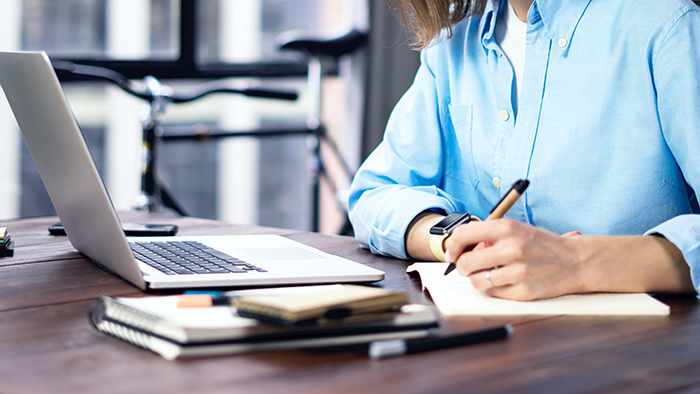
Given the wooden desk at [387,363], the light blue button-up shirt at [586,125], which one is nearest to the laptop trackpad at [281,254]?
the light blue button-up shirt at [586,125]

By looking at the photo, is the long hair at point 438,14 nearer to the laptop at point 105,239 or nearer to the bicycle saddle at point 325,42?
the laptop at point 105,239

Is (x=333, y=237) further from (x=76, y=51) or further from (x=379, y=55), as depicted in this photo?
(x=76, y=51)

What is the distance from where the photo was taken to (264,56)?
3.33 m

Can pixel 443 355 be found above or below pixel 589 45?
below

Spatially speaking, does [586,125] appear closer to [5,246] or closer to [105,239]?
[105,239]

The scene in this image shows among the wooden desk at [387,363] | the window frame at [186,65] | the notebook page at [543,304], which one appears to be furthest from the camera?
the window frame at [186,65]

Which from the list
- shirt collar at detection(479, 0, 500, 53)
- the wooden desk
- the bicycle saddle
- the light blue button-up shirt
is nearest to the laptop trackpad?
the light blue button-up shirt

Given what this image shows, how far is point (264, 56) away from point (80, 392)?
3.04m

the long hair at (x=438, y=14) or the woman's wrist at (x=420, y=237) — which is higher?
the long hair at (x=438, y=14)

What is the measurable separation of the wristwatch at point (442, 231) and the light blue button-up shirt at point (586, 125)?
0.06 m

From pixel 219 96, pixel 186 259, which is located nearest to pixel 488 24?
pixel 186 259

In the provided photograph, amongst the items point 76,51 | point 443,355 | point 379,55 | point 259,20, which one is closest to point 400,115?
point 443,355

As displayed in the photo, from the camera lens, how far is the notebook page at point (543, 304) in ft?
2.06

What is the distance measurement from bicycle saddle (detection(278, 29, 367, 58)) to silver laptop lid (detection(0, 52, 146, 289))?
6.28 ft
